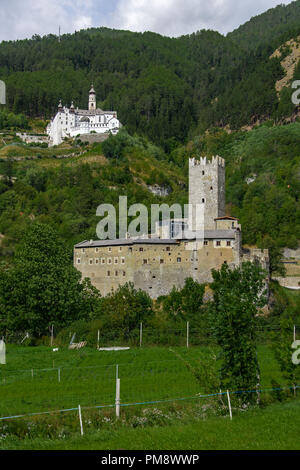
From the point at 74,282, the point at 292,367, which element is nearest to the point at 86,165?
the point at 74,282

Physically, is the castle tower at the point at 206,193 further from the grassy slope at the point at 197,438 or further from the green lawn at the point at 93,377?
the grassy slope at the point at 197,438

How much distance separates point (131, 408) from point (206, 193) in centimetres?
4683

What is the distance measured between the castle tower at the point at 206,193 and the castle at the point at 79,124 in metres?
85.1

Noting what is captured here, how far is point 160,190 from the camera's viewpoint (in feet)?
392

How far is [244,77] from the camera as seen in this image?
169125 mm

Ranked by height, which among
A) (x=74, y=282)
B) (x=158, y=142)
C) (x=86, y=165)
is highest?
(x=158, y=142)

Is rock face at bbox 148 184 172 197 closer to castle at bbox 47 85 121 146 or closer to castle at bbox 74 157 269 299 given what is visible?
castle at bbox 47 85 121 146

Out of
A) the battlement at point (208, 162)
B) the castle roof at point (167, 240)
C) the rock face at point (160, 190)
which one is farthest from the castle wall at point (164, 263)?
the rock face at point (160, 190)

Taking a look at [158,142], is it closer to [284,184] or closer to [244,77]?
[244,77]

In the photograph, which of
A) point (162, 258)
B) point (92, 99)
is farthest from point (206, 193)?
point (92, 99)

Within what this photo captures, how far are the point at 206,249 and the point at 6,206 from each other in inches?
2414

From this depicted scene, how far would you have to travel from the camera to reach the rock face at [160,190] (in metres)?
118

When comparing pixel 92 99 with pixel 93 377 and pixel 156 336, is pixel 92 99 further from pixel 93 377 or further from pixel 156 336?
pixel 93 377

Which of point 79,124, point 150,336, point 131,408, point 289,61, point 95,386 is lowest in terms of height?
point 95,386
